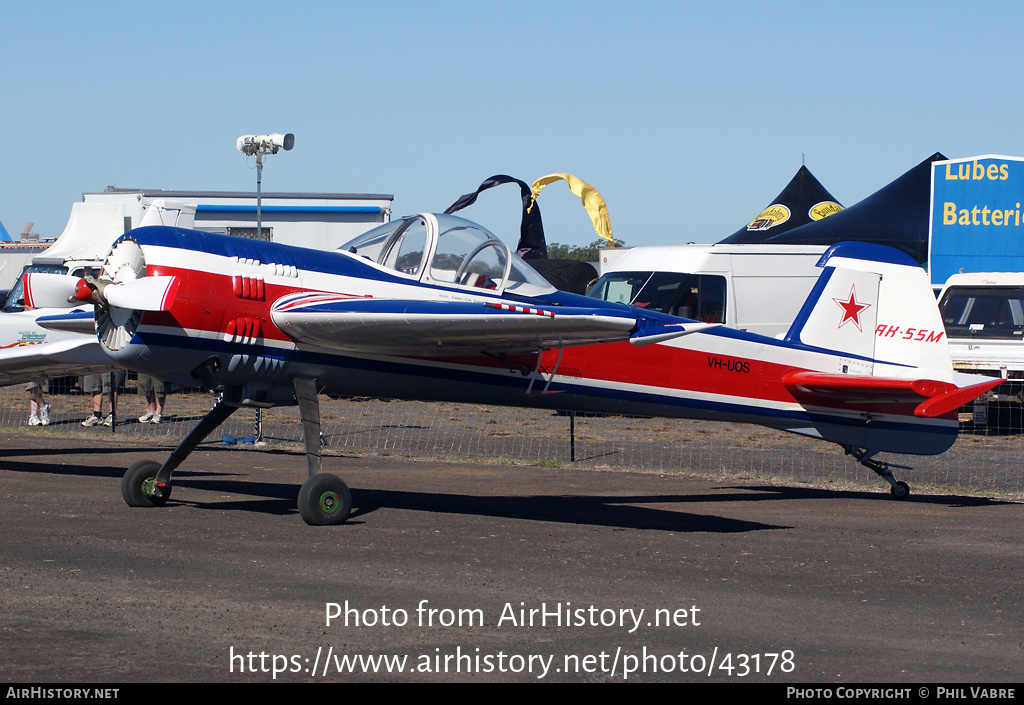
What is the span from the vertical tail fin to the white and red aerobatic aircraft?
14 millimetres

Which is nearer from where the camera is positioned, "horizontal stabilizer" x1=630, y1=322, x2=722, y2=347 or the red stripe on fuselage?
"horizontal stabilizer" x1=630, y1=322, x2=722, y2=347

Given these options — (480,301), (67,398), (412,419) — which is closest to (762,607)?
(480,301)

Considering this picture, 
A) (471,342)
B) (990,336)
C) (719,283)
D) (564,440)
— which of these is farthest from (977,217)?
(471,342)

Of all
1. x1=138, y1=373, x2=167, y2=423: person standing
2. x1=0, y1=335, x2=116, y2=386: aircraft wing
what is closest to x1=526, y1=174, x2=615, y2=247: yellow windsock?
x1=138, y1=373, x2=167, y2=423: person standing

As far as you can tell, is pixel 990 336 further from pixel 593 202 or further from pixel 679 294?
pixel 593 202

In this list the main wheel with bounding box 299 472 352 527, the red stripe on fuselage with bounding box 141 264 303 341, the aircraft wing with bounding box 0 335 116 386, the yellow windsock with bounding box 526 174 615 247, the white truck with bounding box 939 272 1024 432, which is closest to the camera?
the red stripe on fuselage with bounding box 141 264 303 341

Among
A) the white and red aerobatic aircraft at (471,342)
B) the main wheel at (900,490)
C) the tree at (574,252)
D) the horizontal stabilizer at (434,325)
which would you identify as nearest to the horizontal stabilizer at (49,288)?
the white and red aerobatic aircraft at (471,342)

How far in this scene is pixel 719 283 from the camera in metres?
19.7

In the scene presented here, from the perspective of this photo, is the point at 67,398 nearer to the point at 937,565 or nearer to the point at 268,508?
the point at 268,508

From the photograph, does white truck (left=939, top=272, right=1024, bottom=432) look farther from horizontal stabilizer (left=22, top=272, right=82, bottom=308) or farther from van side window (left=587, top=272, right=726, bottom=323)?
horizontal stabilizer (left=22, top=272, right=82, bottom=308)

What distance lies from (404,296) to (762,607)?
13.0 feet

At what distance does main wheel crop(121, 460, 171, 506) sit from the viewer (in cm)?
932

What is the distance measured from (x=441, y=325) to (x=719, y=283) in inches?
495

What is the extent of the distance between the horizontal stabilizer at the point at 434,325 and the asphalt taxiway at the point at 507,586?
1439mm
